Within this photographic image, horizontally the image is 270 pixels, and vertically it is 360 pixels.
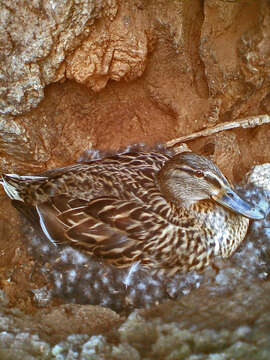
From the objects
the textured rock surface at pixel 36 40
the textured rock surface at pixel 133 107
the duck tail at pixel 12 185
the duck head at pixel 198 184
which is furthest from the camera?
the duck tail at pixel 12 185

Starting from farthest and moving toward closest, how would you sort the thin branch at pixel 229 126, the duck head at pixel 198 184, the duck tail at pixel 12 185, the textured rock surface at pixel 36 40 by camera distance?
the thin branch at pixel 229 126, the duck tail at pixel 12 185, the duck head at pixel 198 184, the textured rock surface at pixel 36 40

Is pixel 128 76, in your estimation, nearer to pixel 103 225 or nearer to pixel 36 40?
pixel 36 40

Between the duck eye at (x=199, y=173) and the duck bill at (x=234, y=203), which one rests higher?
the duck eye at (x=199, y=173)

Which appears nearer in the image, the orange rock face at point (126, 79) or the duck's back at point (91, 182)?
the orange rock face at point (126, 79)

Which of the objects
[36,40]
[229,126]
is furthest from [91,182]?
[229,126]

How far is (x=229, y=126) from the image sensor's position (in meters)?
2.79

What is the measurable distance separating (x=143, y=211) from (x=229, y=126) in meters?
0.97

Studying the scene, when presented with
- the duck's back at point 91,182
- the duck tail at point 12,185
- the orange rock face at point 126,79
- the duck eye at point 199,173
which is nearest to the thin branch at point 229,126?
the orange rock face at point 126,79

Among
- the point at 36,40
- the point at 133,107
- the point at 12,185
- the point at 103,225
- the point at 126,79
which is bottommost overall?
the point at 103,225

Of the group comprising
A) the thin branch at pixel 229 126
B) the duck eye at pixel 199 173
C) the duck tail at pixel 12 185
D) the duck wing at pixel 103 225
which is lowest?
the duck wing at pixel 103 225

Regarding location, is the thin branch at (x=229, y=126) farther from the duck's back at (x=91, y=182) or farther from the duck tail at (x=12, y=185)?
the duck tail at (x=12, y=185)

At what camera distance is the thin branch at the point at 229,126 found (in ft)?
9.07

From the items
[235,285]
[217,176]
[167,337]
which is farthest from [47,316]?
[217,176]

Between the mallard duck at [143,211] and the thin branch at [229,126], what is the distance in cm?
38
